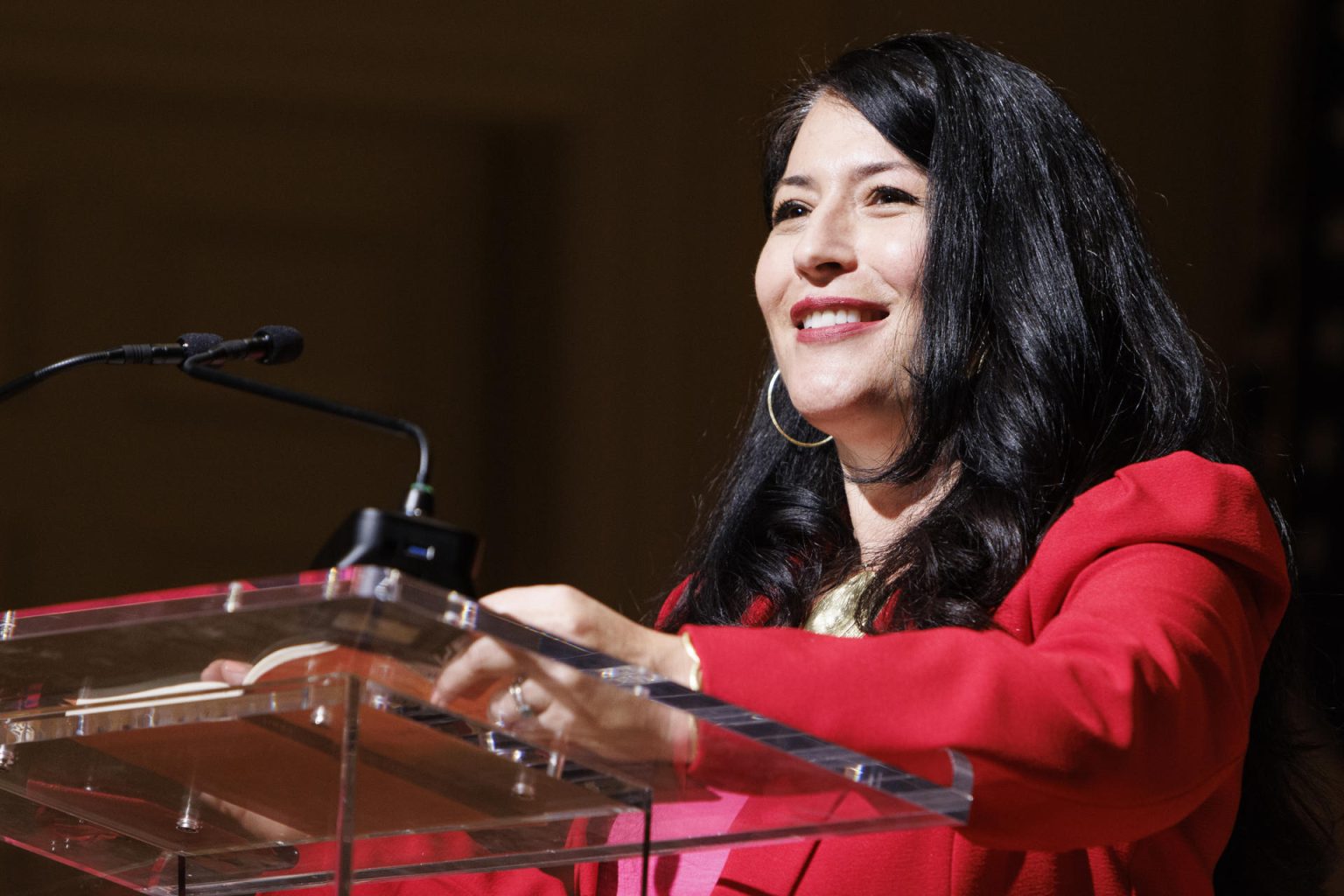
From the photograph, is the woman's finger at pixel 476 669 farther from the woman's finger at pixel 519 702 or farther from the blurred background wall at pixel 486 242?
the blurred background wall at pixel 486 242

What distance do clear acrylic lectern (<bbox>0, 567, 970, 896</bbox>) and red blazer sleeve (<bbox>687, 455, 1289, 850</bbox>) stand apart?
28 millimetres

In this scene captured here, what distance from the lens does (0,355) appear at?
126 inches

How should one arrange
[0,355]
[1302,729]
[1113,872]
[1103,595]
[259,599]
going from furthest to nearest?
[0,355]
[1302,729]
[1113,872]
[1103,595]
[259,599]

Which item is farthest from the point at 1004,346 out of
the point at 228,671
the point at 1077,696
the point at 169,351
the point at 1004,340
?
the point at 228,671

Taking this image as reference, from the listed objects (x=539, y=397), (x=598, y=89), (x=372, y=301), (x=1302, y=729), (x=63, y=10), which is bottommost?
Answer: (x=1302, y=729)

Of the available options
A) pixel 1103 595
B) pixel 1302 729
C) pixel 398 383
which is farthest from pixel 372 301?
pixel 1103 595

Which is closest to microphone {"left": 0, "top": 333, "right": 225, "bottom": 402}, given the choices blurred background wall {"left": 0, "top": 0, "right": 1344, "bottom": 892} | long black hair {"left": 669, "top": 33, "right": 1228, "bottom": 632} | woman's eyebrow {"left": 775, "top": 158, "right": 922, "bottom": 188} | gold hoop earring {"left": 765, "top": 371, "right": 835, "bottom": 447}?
long black hair {"left": 669, "top": 33, "right": 1228, "bottom": 632}

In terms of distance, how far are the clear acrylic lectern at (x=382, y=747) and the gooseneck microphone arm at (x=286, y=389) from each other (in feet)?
0.38

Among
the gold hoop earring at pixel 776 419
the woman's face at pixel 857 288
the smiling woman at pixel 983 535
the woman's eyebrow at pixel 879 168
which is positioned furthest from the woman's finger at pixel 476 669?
the gold hoop earring at pixel 776 419

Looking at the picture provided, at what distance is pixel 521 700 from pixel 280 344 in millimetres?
422

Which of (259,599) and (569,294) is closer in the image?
(259,599)

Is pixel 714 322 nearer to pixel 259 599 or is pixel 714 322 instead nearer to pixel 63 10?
pixel 63 10

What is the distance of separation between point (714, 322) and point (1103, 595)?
2.65 m

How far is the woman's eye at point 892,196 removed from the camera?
1.61m
